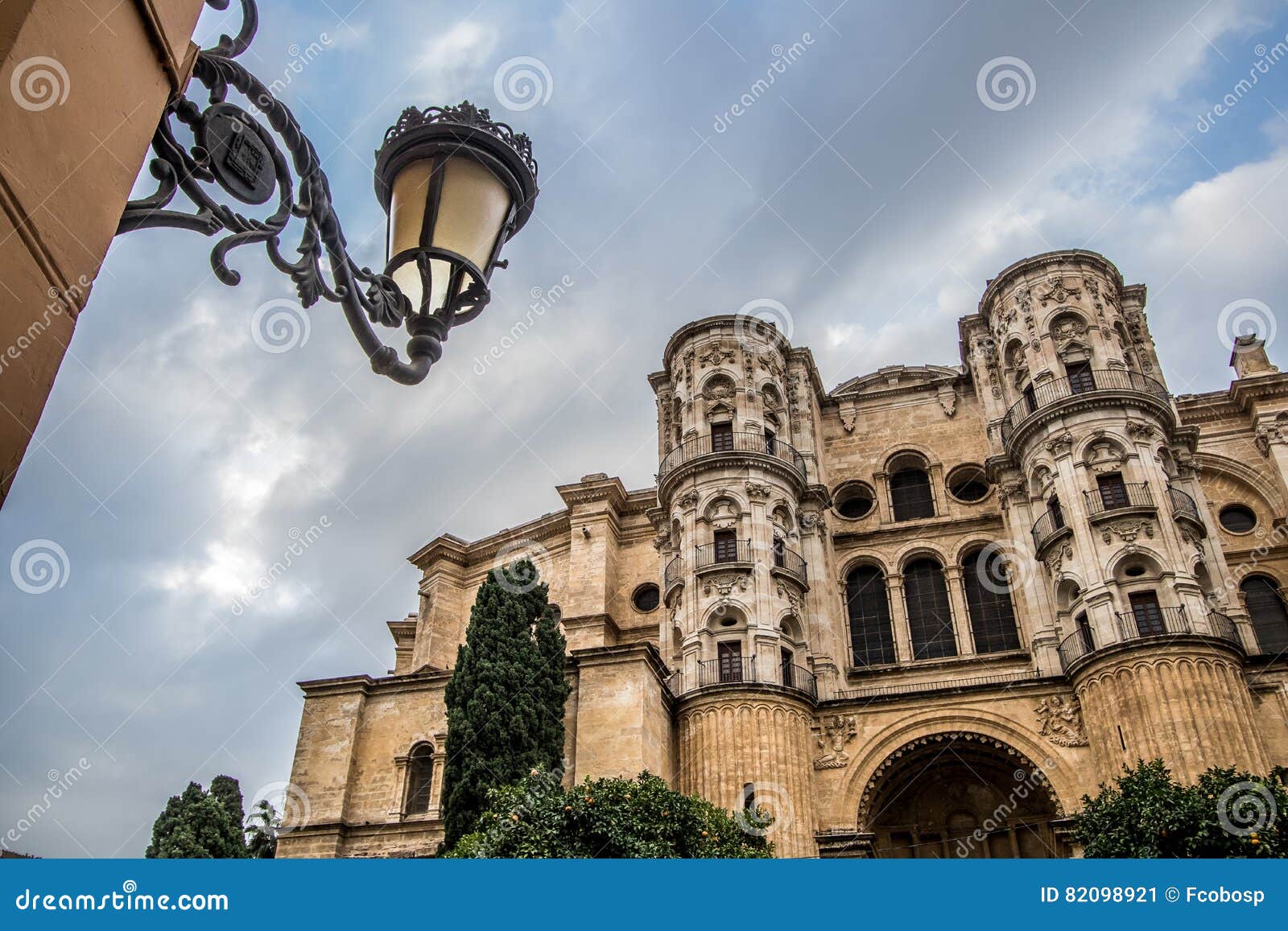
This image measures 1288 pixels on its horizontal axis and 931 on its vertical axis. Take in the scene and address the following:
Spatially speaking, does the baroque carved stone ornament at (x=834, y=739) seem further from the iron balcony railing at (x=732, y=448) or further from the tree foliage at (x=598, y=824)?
the tree foliage at (x=598, y=824)

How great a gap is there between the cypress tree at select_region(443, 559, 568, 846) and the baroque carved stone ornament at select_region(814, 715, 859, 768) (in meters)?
6.18

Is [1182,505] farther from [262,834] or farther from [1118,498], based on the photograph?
[262,834]

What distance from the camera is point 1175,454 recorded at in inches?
931

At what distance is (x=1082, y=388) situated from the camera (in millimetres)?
23906

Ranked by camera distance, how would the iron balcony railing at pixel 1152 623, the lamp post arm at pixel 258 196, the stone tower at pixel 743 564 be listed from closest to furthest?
the lamp post arm at pixel 258 196 → the iron balcony railing at pixel 1152 623 → the stone tower at pixel 743 564

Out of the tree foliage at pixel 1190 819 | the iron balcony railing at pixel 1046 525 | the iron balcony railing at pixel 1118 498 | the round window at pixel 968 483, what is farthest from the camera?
the round window at pixel 968 483

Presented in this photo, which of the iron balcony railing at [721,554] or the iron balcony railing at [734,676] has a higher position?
the iron balcony railing at [721,554]

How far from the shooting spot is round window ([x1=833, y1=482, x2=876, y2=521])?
→ 88.6 ft

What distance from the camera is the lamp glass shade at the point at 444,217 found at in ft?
11.9

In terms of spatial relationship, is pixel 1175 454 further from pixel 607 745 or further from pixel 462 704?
pixel 462 704

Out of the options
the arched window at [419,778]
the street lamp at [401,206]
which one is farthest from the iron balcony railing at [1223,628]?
the street lamp at [401,206]

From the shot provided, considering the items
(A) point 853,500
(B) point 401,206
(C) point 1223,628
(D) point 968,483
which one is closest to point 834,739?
(A) point 853,500

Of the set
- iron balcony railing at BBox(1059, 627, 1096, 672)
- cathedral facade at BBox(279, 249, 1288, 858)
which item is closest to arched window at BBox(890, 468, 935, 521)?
cathedral facade at BBox(279, 249, 1288, 858)
